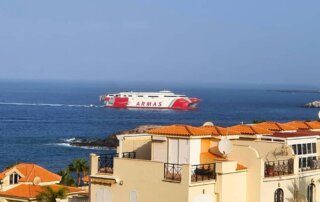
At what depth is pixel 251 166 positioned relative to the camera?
19391 mm

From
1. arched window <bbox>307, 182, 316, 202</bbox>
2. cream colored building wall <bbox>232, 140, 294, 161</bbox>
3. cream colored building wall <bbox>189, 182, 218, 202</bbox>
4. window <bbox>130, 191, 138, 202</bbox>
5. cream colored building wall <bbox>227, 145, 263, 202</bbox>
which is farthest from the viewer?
arched window <bbox>307, 182, 316, 202</bbox>

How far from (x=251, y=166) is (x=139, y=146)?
374 cm

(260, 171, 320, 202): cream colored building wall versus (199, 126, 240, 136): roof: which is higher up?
(199, 126, 240, 136): roof

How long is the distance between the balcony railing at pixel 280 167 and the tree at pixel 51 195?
25.0 ft

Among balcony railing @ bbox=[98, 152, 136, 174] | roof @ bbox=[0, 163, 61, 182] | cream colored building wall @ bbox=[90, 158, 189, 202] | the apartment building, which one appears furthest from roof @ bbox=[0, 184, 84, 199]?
cream colored building wall @ bbox=[90, 158, 189, 202]

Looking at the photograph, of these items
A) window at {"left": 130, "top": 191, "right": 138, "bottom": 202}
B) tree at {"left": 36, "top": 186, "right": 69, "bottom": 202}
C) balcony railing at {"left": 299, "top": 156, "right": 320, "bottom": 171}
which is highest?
balcony railing at {"left": 299, "top": 156, "right": 320, "bottom": 171}

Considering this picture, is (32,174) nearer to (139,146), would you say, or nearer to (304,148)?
(139,146)

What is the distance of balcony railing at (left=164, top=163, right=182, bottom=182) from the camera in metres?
18.3

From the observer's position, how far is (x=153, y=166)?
1864 centimetres

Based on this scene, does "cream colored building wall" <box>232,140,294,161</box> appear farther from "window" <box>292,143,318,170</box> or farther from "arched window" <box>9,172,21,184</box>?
"arched window" <box>9,172,21,184</box>

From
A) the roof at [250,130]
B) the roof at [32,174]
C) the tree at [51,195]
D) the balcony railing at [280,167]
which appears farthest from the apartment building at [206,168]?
the roof at [32,174]

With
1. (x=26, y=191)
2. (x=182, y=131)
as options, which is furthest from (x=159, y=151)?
(x=26, y=191)

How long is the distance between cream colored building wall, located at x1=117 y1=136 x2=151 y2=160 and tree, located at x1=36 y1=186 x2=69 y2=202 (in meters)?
4.10

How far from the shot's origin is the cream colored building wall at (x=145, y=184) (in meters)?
18.0
